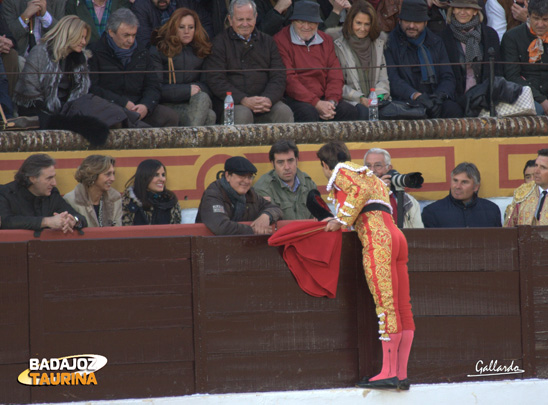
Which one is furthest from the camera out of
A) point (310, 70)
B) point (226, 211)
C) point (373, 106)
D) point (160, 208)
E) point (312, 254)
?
point (373, 106)

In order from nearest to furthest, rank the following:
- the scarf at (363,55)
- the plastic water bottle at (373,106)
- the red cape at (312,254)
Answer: the red cape at (312,254) < the plastic water bottle at (373,106) < the scarf at (363,55)

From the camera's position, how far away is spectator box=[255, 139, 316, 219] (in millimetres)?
6906

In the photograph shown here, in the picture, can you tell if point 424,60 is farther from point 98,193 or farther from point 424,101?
point 98,193

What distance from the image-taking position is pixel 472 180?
278 inches

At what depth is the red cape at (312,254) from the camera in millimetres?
5703

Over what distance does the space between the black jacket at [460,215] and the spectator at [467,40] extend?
1.36 metres

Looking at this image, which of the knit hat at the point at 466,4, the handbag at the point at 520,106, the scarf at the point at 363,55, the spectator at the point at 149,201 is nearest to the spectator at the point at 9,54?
the spectator at the point at 149,201

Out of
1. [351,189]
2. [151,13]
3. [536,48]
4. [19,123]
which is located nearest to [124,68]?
[151,13]

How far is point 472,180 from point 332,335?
1779 millimetres

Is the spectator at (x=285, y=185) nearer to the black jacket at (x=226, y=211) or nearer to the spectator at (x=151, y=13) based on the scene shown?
the black jacket at (x=226, y=211)

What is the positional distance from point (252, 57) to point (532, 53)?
2.34 m

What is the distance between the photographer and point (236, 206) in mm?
6297

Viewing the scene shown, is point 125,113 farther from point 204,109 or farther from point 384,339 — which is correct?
point 384,339

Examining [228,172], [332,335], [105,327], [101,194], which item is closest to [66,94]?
[101,194]
